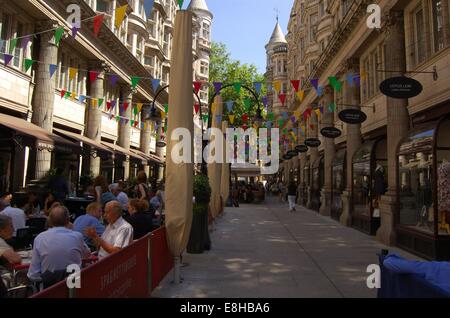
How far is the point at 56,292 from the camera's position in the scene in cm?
314

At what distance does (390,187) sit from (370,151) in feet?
8.31

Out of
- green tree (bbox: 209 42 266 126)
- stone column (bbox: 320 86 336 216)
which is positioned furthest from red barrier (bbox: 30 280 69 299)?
green tree (bbox: 209 42 266 126)

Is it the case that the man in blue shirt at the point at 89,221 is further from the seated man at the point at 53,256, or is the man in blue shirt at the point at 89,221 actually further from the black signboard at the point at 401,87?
the black signboard at the point at 401,87

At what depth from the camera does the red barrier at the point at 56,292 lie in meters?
2.97

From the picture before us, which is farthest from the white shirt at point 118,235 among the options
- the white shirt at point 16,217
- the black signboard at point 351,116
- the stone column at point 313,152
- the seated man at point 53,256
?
the stone column at point 313,152

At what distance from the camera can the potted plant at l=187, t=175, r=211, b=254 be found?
982 centimetres

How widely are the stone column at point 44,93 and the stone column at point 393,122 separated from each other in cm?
1396

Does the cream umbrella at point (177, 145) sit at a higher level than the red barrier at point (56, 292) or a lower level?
higher

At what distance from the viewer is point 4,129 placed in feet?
39.6

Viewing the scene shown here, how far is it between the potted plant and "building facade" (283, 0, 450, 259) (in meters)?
5.68

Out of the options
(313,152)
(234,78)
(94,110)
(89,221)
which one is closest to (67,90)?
(94,110)

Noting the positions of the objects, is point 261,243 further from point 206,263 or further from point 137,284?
point 137,284

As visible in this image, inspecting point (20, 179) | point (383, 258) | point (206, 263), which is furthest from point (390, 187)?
point (20, 179)

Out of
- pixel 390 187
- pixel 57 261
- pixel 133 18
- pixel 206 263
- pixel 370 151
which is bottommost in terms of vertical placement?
pixel 206 263
